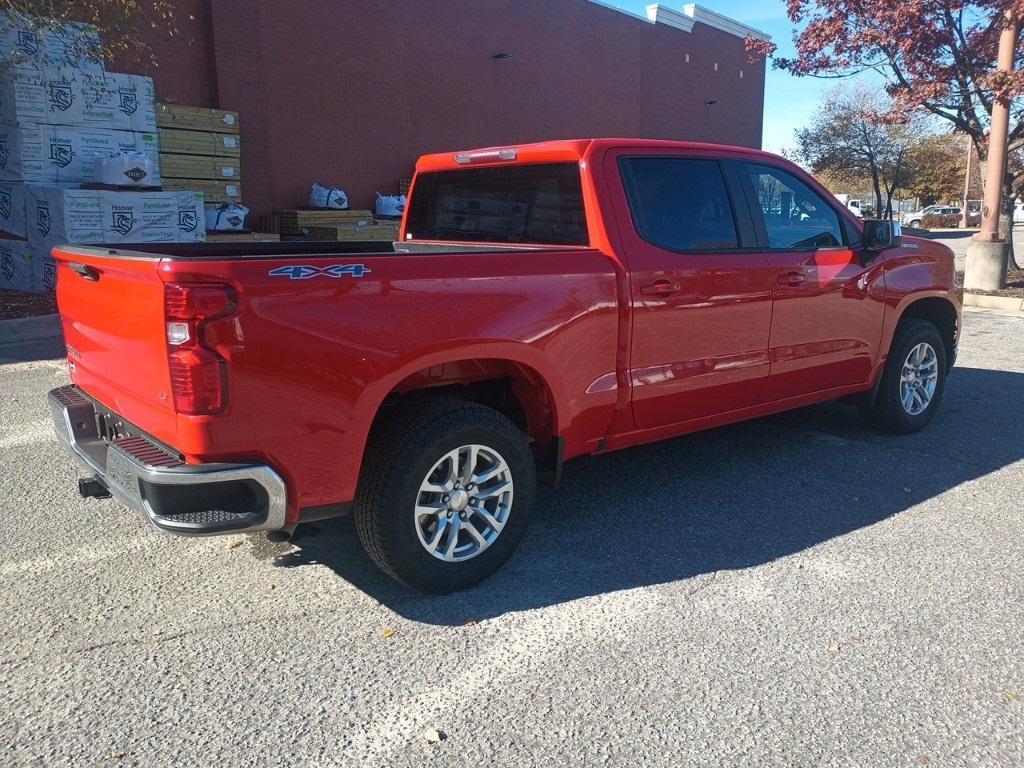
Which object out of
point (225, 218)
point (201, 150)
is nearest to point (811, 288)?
point (225, 218)

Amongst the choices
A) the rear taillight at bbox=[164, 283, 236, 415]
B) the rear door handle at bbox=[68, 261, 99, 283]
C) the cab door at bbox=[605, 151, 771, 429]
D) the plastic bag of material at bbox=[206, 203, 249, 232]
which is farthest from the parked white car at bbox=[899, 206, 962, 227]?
the rear taillight at bbox=[164, 283, 236, 415]

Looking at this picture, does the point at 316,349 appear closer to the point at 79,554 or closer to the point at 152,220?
the point at 79,554

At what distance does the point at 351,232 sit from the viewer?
15.2m

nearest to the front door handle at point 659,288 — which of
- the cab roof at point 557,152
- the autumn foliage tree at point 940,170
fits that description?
the cab roof at point 557,152

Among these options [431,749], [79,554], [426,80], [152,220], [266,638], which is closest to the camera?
[431,749]

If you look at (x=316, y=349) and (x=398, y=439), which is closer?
(x=316, y=349)

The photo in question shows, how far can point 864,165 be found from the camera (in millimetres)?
36156

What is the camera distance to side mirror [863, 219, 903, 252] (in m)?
5.39

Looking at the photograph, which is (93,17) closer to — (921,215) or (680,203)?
(680,203)

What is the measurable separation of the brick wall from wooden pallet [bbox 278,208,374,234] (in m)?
0.43

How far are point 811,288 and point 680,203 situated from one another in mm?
1129

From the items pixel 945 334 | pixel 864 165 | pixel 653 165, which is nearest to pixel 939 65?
pixel 945 334

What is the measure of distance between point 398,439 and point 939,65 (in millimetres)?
13617

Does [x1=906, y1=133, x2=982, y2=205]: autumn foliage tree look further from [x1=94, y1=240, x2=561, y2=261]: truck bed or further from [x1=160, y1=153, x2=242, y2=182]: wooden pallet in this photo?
[x1=94, y1=240, x2=561, y2=261]: truck bed
